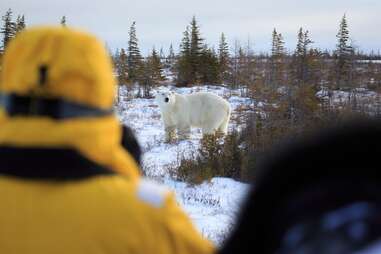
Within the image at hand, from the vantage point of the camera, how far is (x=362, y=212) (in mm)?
709

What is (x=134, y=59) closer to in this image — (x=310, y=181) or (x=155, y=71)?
(x=155, y=71)

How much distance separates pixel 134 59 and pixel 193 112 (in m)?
22.1

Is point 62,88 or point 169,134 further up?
point 62,88

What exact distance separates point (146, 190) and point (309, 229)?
614 mm

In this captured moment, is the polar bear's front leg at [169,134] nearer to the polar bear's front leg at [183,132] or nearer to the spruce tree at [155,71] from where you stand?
the polar bear's front leg at [183,132]

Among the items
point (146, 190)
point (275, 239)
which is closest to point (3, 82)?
point (146, 190)

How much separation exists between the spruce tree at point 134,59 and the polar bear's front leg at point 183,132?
17.8 meters

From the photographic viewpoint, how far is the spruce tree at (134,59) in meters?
34.1

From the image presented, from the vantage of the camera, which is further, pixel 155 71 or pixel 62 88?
pixel 155 71

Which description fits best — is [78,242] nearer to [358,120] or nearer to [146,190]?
[146,190]

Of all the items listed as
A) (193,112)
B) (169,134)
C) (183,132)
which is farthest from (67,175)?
(193,112)

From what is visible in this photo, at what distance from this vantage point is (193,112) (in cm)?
1558

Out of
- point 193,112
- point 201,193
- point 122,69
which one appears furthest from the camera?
point 122,69

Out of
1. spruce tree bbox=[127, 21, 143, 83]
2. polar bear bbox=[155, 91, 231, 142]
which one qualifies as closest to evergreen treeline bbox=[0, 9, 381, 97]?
spruce tree bbox=[127, 21, 143, 83]
